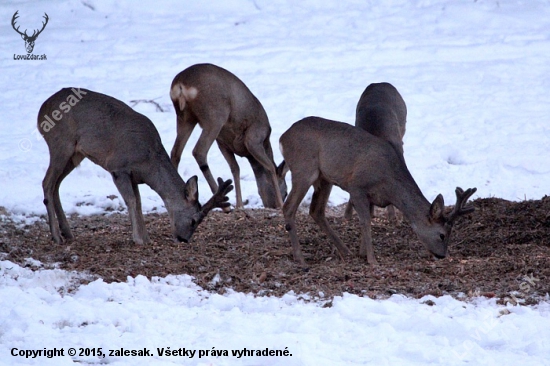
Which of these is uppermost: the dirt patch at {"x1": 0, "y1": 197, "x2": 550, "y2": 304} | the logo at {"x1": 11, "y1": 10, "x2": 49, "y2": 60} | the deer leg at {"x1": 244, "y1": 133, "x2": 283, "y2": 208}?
the logo at {"x1": 11, "y1": 10, "x2": 49, "y2": 60}

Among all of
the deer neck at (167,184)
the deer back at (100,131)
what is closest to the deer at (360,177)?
the deer neck at (167,184)

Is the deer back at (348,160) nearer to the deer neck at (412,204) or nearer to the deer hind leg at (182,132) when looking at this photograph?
the deer neck at (412,204)

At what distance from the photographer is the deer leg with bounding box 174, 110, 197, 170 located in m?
11.1

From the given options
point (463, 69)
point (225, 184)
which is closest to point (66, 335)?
point (225, 184)

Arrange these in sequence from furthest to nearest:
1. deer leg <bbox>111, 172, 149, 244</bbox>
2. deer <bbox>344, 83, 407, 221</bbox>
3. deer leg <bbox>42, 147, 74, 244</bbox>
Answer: deer <bbox>344, 83, 407, 221</bbox>, deer leg <bbox>42, 147, 74, 244</bbox>, deer leg <bbox>111, 172, 149, 244</bbox>

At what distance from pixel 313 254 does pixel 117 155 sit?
2.27 meters

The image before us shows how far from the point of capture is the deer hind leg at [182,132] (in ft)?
36.5

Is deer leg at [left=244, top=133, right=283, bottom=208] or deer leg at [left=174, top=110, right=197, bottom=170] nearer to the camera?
deer leg at [left=174, top=110, right=197, bottom=170]

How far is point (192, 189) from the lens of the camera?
8.98 m

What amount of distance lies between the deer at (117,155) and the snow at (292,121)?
4.89ft

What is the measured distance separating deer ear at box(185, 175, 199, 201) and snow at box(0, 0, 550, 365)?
166 centimetres

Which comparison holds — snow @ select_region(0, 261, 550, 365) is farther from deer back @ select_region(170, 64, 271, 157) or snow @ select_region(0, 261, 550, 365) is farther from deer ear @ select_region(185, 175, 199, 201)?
deer back @ select_region(170, 64, 271, 157)

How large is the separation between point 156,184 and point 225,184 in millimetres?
927

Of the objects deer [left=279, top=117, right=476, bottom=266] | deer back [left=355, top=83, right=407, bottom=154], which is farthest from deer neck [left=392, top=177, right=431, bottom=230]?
deer back [left=355, top=83, right=407, bottom=154]
